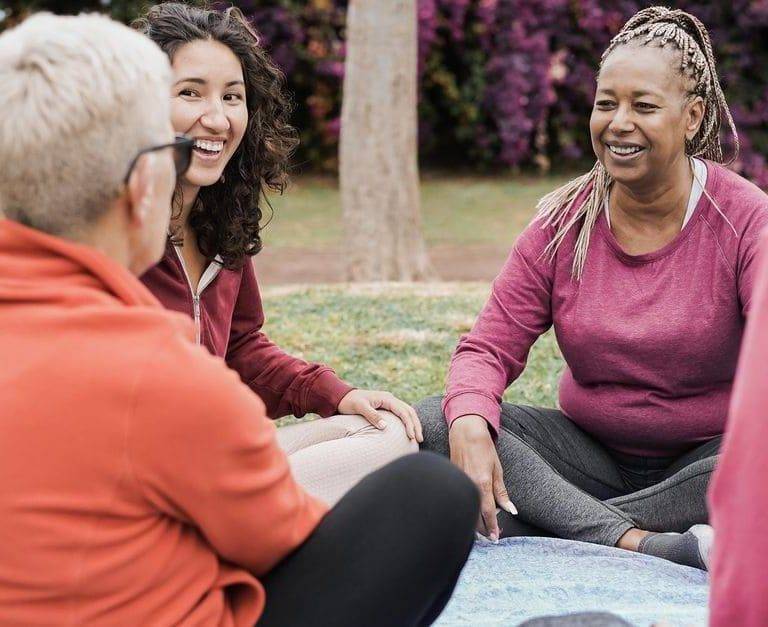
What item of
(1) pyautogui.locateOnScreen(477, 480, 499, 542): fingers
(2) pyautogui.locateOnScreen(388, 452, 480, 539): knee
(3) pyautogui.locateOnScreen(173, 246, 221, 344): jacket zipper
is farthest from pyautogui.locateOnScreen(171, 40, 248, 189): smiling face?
(2) pyautogui.locateOnScreen(388, 452, 480, 539): knee

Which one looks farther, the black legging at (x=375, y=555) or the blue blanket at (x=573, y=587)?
the blue blanket at (x=573, y=587)

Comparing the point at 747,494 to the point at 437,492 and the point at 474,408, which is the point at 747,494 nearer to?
the point at 437,492

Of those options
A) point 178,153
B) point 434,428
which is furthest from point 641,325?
point 178,153

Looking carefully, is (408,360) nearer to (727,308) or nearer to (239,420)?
(727,308)

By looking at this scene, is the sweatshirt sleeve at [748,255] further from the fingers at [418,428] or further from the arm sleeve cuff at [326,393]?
the arm sleeve cuff at [326,393]

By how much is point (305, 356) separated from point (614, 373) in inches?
75.2

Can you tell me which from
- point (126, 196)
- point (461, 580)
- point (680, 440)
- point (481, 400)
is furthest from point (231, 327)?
point (126, 196)

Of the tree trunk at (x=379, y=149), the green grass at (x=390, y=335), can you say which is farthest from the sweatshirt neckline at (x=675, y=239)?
the tree trunk at (x=379, y=149)

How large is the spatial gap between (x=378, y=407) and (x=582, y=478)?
2.04 feet

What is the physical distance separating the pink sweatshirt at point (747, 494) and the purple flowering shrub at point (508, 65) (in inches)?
469

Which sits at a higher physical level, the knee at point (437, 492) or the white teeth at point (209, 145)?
the white teeth at point (209, 145)

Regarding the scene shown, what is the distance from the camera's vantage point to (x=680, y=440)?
10.3ft

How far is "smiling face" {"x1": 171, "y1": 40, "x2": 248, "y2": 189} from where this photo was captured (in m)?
2.94

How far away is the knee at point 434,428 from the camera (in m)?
3.18
